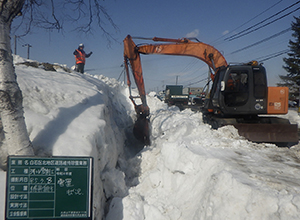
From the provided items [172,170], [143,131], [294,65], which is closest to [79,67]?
[143,131]

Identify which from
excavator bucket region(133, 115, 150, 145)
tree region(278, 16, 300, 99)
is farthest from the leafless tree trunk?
tree region(278, 16, 300, 99)

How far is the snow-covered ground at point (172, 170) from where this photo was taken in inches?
110

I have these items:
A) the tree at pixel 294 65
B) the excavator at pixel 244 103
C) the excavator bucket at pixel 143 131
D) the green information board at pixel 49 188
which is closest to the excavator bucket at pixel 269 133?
the excavator at pixel 244 103

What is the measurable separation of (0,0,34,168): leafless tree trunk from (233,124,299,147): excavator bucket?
17.8 feet

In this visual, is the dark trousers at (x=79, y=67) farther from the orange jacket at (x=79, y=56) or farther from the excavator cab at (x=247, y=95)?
the excavator cab at (x=247, y=95)

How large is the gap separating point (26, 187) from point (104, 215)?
78.6 inches

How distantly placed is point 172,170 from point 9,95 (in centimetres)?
328

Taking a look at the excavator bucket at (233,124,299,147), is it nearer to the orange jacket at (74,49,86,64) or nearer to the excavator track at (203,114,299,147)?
the excavator track at (203,114,299,147)

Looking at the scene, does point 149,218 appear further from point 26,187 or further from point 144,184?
point 26,187

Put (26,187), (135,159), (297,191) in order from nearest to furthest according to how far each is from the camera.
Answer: (26,187) → (297,191) → (135,159)

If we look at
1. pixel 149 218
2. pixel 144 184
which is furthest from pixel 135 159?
pixel 149 218

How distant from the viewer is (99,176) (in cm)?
429

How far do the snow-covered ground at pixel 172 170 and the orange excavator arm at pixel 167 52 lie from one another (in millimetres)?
3057

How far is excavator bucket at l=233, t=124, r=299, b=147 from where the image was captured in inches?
246
